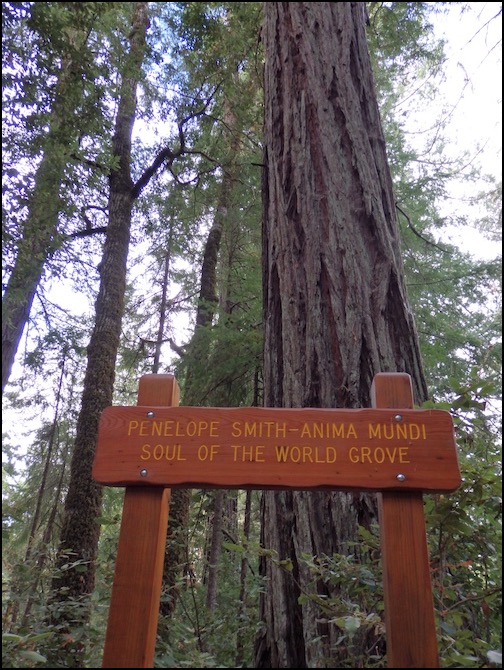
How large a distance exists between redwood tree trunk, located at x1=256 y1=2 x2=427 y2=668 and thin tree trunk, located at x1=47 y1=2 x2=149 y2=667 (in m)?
2.61

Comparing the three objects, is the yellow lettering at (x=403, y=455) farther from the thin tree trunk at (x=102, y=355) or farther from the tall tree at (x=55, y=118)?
the thin tree trunk at (x=102, y=355)

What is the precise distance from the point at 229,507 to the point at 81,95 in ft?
25.1

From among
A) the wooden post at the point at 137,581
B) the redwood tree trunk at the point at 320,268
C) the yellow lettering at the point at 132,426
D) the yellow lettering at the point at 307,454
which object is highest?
the redwood tree trunk at the point at 320,268

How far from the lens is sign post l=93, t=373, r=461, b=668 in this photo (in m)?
1.72

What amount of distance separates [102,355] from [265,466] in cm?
634

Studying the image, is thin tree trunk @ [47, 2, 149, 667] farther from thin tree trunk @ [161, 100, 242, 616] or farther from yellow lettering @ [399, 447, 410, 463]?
yellow lettering @ [399, 447, 410, 463]

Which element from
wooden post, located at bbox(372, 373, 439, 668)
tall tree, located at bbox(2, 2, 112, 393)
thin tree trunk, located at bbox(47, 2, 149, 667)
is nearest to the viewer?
wooden post, located at bbox(372, 373, 439, 668)

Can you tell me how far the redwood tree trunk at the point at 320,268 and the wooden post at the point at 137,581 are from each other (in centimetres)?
81

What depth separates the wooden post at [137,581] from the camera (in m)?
1.67

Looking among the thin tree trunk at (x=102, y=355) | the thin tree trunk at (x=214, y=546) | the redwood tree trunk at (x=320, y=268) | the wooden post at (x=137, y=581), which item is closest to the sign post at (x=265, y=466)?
the wooden post at (x=137, y=581)

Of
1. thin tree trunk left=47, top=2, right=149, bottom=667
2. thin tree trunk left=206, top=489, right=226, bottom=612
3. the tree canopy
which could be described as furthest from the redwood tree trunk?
thin tree trunk left=206, top=489, right=226, bottom=612

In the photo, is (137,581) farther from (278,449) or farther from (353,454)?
(353,454)

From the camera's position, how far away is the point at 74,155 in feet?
19.3

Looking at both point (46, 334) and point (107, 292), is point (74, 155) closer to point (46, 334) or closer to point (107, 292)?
point (107, 292)
